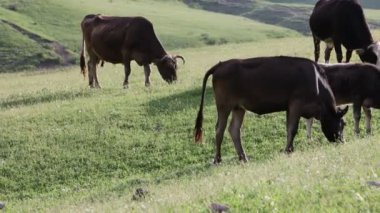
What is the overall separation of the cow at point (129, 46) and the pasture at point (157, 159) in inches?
26.6

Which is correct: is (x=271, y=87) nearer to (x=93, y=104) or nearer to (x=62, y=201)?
(x=62, y=201)

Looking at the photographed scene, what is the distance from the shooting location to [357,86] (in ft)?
49.6

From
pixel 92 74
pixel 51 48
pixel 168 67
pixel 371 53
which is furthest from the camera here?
pixel 51 48

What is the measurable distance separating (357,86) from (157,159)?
15.3 feet

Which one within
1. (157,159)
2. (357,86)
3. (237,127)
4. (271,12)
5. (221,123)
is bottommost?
(271,12)

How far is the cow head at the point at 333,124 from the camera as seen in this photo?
1314 centimetres

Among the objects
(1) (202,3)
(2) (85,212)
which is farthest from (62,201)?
(1) (202,3)

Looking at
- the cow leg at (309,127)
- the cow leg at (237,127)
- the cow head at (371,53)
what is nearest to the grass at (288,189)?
the cow leg at (237,127)

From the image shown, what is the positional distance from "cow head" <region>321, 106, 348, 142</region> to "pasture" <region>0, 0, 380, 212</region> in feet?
1.06

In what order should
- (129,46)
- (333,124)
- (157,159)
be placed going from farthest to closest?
(129,46), (157,159), (333,124)

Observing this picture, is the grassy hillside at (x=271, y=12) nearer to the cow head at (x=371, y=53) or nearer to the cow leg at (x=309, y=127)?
the cow head at (x=371, y=53)

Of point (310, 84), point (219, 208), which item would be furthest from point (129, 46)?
point (219, 208)

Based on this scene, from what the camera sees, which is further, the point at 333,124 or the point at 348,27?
the point at 348,27

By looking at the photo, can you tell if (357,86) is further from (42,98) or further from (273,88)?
(42,98)
